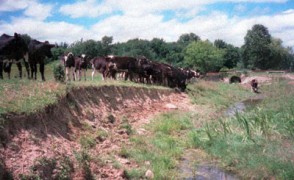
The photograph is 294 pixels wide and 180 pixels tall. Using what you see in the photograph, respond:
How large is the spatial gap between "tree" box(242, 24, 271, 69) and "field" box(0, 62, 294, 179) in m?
71.4

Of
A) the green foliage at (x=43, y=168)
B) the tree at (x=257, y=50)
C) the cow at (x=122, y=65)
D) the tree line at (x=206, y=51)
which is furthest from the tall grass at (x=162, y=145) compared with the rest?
the tree at (x=257, y=50)

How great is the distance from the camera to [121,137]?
15281mm

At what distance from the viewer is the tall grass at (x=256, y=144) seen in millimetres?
11977

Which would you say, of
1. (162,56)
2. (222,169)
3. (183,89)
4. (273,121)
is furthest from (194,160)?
(162,56)

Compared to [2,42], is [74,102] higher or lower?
lower

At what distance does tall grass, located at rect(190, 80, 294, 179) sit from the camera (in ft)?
39.3

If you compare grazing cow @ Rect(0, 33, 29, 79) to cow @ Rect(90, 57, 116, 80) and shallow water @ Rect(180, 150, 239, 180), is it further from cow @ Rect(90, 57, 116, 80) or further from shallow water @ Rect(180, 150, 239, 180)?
cow @ Rect(90, 57, 116, 80)

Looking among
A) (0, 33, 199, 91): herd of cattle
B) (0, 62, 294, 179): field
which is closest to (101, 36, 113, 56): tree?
(0, 33, 199, 91): herd of cattle

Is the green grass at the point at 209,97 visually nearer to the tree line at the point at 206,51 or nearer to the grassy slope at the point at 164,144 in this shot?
the grassy slope at the point at 164,144

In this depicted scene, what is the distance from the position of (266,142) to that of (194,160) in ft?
8.44

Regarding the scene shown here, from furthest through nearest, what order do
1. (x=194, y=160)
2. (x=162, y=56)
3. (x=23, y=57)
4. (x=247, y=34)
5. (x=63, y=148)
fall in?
(x=162, y=56) < (x=247, y=34) < (x=23, y=57) < (x=194, y=160) < (x=63, y=148)

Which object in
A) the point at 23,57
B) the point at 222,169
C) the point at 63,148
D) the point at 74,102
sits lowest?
the point at 222,169

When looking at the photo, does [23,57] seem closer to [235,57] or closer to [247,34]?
[247,34]

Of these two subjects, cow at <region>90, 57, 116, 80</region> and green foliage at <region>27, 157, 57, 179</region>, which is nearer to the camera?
green foliage at <region>27, 157, 57, 179</region>
